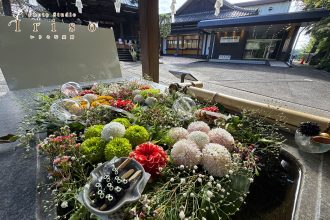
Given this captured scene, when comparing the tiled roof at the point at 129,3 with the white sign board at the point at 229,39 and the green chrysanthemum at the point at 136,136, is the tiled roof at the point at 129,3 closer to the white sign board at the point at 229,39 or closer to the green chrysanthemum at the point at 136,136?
the white sign board at the point at 229,39

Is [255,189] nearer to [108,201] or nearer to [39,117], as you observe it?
[108,201]

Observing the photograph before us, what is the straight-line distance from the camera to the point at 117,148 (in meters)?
0.75

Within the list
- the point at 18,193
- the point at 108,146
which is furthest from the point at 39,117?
the point at 108,146

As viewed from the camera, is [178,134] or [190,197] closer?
[190,197]

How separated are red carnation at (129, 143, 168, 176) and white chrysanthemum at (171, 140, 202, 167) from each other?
50 mm

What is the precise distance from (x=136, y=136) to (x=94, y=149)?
8.0 inches

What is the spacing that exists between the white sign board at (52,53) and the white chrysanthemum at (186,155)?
219cm

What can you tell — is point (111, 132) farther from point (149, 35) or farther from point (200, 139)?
point (149, 35)

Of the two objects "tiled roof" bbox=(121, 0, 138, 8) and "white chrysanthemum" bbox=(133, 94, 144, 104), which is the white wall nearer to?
"tiled roof" bbox=(121, 0, 138, 8)

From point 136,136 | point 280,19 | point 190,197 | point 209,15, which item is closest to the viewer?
point 190,197

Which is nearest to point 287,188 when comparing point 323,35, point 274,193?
point 274,193

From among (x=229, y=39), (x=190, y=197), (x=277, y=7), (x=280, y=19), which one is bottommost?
(x=190, y=197)

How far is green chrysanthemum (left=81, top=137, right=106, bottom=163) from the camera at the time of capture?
30.3 inches

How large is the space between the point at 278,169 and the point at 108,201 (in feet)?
2.96
